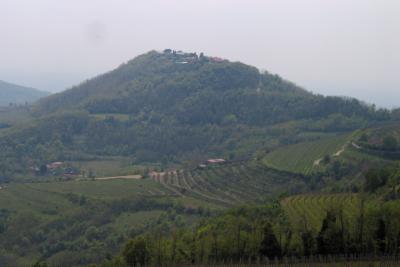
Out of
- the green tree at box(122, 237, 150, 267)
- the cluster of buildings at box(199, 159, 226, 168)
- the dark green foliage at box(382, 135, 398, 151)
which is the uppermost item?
the dark green foliage at box(382, 135, 398, 151)

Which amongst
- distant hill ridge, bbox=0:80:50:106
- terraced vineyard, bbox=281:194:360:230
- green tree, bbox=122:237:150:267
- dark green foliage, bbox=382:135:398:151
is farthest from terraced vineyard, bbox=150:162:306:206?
distant hill ridge, bbox=0:80:50:106

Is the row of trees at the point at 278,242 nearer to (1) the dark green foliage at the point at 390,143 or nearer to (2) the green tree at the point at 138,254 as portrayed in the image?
(2) the green tree at the point at 138,254

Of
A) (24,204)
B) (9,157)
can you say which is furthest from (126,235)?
(9,157)

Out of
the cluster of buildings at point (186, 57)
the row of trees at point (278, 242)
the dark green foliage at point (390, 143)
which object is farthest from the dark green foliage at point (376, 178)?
the cluster of buildings at point (186, 57)

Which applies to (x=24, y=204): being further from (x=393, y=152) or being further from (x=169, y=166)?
(x=393, y=152)

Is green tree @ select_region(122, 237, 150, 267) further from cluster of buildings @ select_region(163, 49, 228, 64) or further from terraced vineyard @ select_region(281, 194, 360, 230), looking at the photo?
cluster of buildings @ select_region(163, 49, 228, 64)

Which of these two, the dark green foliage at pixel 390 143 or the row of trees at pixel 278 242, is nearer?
the row of trees at pixel 278 242
